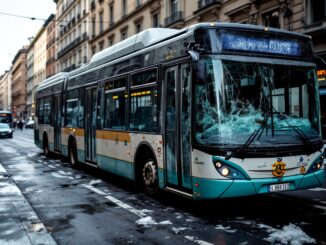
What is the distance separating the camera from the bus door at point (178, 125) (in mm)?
6742

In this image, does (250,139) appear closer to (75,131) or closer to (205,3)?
(75,131)

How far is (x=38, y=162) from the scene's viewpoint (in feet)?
51.5

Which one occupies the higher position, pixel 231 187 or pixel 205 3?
pixel 205 3

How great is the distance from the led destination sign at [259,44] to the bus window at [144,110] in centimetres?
194

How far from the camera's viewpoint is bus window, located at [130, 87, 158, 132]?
794cm

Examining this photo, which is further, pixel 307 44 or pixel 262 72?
pixel 307 44

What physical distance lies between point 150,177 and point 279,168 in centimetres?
271

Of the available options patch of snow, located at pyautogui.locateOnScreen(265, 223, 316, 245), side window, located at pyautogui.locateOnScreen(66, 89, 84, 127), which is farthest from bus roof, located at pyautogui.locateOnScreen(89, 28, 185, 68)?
patch of snow, located at pyautogui.locateOnScreen(265, 223, 316, 245)

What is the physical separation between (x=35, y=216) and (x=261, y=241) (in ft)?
12.1

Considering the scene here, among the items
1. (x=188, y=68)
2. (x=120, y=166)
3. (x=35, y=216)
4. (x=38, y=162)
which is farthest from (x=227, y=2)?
(x=35, y=216)

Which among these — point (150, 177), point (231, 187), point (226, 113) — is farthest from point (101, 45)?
point (231, 187)

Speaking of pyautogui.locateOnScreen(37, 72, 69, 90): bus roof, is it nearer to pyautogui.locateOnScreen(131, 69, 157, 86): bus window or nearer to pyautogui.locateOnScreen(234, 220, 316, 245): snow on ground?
pyautogui.locateOnScreen(131, 69, 157, 86): bus window

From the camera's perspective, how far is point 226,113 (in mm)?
6184

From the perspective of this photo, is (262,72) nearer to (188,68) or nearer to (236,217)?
(188,68)
